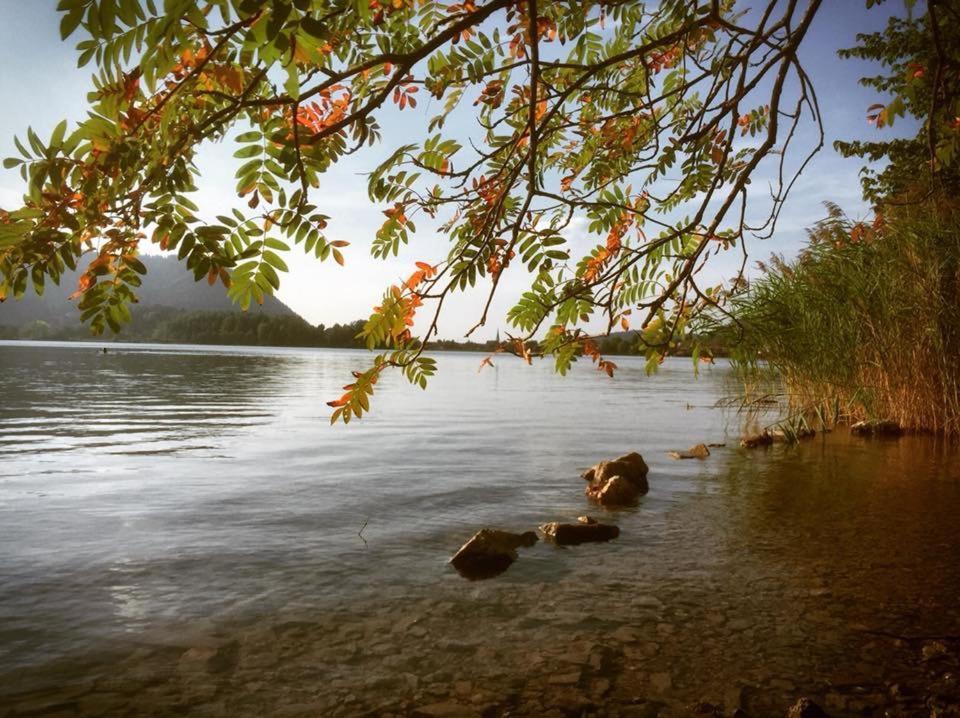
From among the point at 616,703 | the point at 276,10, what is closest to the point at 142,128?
the point at 276,10

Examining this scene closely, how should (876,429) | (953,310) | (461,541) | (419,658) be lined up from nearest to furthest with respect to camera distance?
(419,658) → (461,541) → (953,310) → (876,429)

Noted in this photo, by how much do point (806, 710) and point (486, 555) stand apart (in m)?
2.59

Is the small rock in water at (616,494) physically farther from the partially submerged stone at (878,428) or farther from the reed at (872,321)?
the partially submerged stone at (878,428)

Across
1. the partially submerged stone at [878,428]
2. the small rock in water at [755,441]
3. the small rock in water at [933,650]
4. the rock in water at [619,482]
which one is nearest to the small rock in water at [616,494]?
the rock in water at [619,482]

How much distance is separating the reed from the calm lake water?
138 cm

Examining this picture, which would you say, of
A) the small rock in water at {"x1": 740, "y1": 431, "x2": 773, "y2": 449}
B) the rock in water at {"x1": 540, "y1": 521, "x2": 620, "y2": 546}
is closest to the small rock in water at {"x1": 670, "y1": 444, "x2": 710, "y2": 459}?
the small rock in water at {"x1": 740, "y1": 431, "x2": 773, "y2": 449}

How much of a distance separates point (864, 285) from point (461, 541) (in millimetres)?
9247

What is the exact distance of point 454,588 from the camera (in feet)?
14.2

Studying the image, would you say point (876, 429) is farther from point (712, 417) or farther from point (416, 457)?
point (416, 457)

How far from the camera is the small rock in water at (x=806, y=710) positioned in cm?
262

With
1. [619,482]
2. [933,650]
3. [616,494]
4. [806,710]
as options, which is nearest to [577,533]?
[616,494]

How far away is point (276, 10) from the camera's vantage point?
1.52 meters

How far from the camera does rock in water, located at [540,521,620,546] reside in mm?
5418

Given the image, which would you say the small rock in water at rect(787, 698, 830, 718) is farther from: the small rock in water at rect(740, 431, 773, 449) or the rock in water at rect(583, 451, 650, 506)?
the small rock in water at rect(740, 431, 773, 449)
